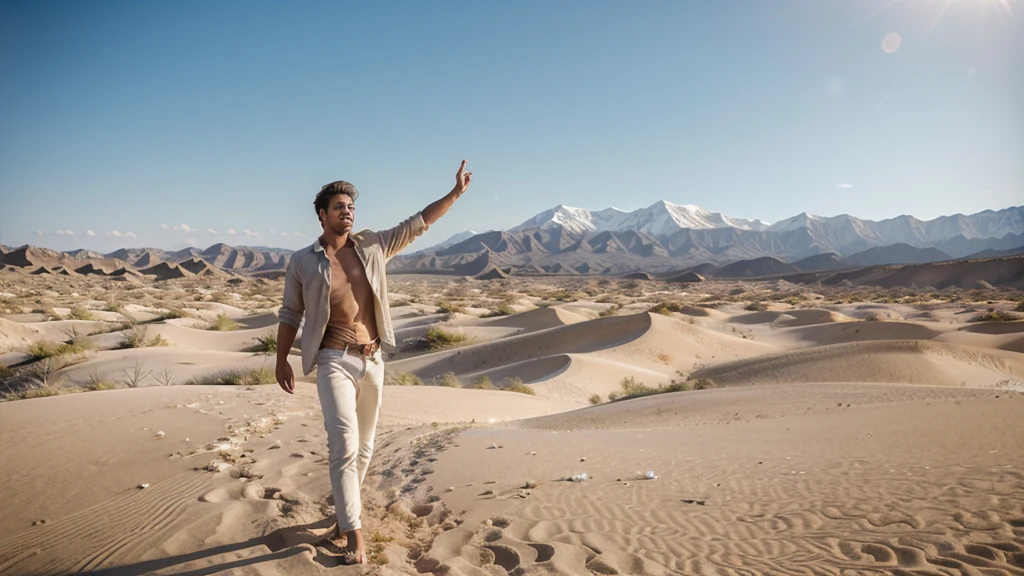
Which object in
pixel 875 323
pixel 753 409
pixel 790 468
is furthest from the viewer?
pixel 875 323

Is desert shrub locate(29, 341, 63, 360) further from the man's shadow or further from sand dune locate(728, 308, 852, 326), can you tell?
sand dune locate(728, 308, 852, 326)

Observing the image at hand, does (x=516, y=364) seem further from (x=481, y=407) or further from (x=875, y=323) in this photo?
(x=875, y=323)

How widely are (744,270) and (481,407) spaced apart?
307 ft

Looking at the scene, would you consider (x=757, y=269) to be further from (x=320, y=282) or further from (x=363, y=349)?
(x=320, y=282)

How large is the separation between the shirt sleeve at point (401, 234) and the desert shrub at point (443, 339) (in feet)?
49.5

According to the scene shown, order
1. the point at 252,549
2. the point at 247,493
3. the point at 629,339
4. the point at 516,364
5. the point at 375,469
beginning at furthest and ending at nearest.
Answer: the point at 629,339 < the point at 516,364 < the point at 375,469 < the point at 247,493 < the point at 252,549

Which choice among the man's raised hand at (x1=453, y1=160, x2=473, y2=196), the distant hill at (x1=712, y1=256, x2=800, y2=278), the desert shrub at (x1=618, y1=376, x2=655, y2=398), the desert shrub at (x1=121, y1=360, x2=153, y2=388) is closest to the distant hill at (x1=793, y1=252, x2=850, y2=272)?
the distant hill at (x1=712, y1=256, x2=800, y2=278)

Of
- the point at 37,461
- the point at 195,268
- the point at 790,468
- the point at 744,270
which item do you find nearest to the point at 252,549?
the point at 37,461

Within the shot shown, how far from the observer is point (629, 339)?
17.3 m

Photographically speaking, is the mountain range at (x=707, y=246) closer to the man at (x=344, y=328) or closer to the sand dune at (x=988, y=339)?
the sand dune at (x=988, y=339)

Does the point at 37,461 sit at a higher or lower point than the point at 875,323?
higher

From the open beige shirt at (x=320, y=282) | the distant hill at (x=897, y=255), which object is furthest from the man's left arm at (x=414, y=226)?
the distant hill at (x=897, y=255)

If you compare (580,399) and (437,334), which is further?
(437,334)

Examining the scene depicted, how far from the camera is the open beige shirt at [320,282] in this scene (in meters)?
2.79
